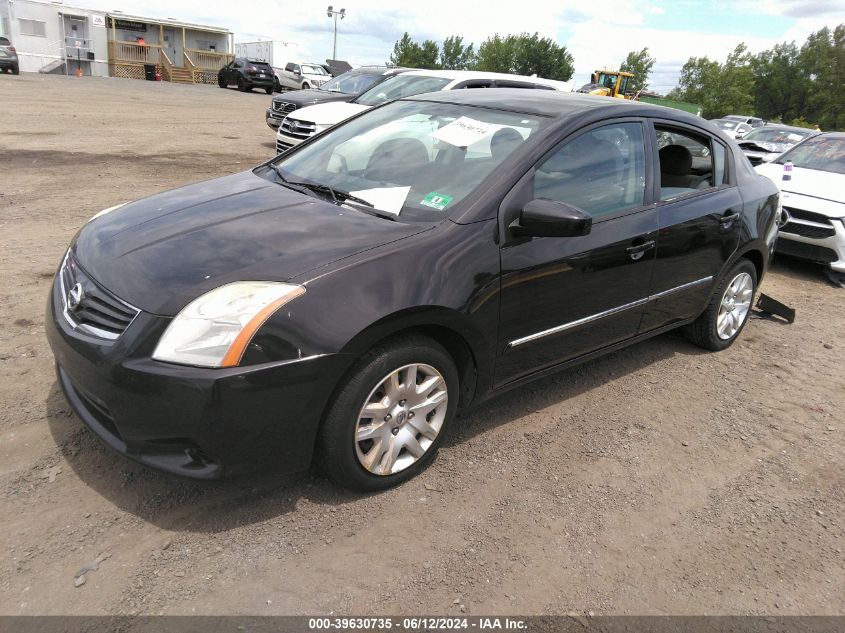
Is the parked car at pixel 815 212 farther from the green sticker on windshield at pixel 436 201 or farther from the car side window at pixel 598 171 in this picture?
the green sticker on windshield at pixel 436 201

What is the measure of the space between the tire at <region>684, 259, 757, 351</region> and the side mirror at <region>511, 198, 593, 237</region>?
2066 millimetres

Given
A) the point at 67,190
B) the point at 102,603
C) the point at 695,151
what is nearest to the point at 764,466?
the point at 695,151

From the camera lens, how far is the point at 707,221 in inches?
166

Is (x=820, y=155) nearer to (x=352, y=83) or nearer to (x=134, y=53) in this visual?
(x=352, y=83)

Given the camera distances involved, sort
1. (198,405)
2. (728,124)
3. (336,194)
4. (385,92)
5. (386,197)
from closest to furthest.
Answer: (198,405) < (386,197) < (336,194) < (385,92) < (728,124)

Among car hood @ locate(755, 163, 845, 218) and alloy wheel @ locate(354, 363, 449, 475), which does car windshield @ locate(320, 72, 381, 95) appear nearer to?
car hood @ locate(755, 163, 845, 218)

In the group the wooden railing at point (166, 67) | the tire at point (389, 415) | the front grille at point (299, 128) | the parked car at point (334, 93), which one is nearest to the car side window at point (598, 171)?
the tire at point (389, 415)

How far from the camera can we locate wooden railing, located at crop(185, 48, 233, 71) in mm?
43844

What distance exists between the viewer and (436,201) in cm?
316

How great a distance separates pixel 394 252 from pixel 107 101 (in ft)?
66.9

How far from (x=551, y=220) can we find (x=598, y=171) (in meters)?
0.82

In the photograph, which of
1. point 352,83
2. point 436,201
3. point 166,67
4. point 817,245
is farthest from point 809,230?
point 166,67

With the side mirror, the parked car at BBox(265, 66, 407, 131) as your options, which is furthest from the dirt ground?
the parked car at BBox(265, 66, 407, 131)

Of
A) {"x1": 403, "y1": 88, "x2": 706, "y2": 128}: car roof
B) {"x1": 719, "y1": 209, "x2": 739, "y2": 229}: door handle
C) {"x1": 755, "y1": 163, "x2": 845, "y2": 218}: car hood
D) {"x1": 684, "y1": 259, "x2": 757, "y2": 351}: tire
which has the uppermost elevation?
{"x1": 403, "y1": 88, "x2": 706, "y2": 128}: car roof
